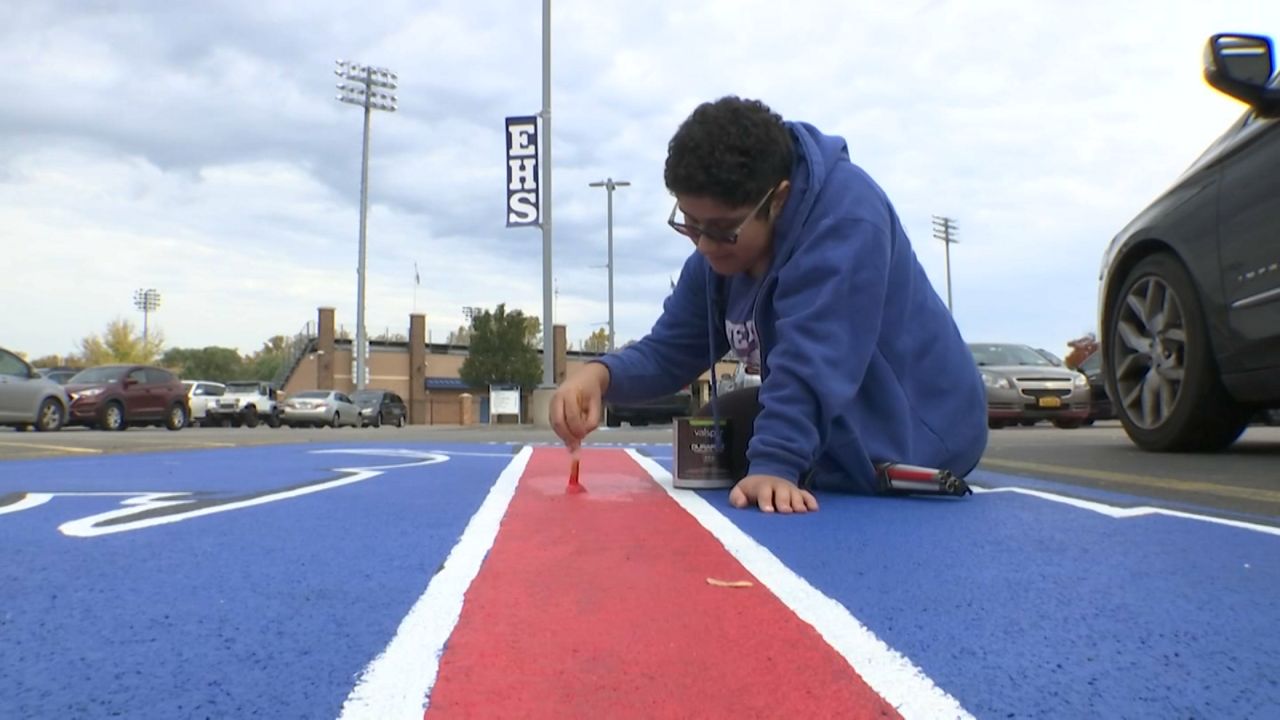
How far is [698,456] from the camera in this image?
122 inches

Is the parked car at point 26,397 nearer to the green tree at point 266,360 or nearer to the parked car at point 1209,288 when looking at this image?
the parked car at point 1209,288

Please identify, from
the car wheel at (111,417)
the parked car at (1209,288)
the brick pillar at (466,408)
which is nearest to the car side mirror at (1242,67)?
the parked car at (1209,288)

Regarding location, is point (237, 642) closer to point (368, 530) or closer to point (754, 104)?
point (368, 530)

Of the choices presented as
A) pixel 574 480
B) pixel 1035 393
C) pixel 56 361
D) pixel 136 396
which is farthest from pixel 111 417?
pixel 56 361

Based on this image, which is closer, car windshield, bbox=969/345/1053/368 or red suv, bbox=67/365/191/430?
car windshield, bbox=969/345/1053/368

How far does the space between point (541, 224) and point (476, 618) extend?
55.8ft

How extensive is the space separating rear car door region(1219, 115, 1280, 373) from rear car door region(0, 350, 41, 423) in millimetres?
17241

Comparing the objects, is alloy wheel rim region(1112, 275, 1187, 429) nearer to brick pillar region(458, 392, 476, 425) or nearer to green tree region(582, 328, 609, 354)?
brick pillar region(458, 392, 476, 425)

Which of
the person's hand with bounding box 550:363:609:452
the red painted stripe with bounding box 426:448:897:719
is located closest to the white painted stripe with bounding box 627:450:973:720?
the red painted stripe with bounding box 426:448:897:719

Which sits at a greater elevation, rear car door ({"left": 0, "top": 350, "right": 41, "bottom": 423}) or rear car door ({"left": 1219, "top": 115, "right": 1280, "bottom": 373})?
rear car door ({"left": 1219, "top": 115, "right": 1280, "bottom": 373})

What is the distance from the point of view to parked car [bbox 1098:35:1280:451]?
389 cm

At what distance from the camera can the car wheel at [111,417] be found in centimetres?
1958

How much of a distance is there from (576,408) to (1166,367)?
357 centimetres

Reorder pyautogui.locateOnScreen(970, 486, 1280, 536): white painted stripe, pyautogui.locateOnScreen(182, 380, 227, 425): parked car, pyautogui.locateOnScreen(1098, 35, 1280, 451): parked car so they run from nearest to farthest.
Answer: pyautogui.locateOnScreen(970, 486, 1280, 536): white painted stripe < pyautogui.locateOnScreen(1098, 35, 1280, 451): parked car < pyautogui.locateOnScreen(182, 380, 227, 425): parked car
